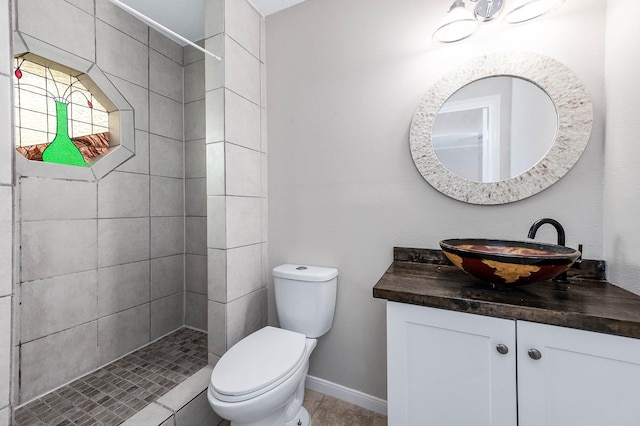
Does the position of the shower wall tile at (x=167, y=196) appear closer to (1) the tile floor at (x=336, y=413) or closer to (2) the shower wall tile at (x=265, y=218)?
(2) the shower wall tile at (x=265, y=218)

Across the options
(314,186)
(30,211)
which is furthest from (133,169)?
(314,186)

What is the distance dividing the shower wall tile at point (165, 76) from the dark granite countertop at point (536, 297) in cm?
232

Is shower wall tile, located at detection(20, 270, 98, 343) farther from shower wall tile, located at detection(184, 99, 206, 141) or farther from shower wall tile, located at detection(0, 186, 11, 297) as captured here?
shower wall tile, located at detection(184, 99, 206, 141)

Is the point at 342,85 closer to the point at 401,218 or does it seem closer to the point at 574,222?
the point at 401,218

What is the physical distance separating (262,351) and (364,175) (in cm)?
109

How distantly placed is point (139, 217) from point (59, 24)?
1263mm

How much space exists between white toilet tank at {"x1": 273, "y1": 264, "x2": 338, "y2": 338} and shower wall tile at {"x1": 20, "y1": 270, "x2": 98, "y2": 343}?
4.08 feet

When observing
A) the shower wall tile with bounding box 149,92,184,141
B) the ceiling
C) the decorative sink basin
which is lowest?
the decorative sink basin

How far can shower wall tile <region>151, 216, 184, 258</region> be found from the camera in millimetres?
2100

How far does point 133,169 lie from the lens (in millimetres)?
1956

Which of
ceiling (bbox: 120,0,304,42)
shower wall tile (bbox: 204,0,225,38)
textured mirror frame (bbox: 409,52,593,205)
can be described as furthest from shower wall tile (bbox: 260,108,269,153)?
textured mirror frame (bbox: 409,52,593,205)

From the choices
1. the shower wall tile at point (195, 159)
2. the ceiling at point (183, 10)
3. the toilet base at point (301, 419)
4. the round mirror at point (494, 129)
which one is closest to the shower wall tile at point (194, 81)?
the ceiling at point (183, 10)

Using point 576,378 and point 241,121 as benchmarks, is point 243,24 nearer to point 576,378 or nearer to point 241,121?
point 241,121

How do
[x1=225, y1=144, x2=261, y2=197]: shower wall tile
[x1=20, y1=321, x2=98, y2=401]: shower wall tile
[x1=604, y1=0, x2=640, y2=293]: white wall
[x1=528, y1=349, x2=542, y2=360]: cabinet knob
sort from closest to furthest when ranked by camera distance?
[x1=528, y1=349, x2=542, y2=360]: cabinet knob, [x1=604, y1=0, x2=640, y2=293]: white wall, [x1=20, y1=321, x2=98, y2=401]: shower wall tile, [x1=225, y1=144, x2=261, y2=197]: shower wall tile
